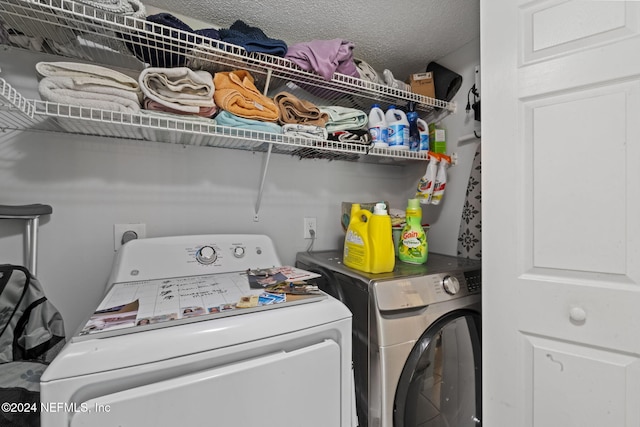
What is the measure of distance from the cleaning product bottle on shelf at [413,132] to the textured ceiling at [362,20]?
453 mm

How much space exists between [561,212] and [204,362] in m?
1.19

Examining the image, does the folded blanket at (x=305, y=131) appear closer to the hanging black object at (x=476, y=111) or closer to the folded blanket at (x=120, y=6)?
the folded blanket at (x=120, y=6)

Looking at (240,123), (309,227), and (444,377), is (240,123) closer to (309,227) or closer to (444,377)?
(309,227)

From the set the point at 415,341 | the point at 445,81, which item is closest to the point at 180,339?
the point at 415,341

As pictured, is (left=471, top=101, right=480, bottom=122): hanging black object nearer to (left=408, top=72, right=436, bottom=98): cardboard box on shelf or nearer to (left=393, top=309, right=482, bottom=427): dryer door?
(left=408, top=72, right=436, bottom=98): cardboard box on shelf

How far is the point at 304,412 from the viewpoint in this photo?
2.56 feet

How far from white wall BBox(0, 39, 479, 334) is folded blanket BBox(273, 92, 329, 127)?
0.34 metres

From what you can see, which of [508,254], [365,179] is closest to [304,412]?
[508,254]

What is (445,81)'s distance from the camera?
1715 mm

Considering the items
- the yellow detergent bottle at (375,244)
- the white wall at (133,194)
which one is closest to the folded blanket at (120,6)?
the white wall at (133,194)

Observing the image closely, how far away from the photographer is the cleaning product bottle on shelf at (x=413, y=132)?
160 centimetres

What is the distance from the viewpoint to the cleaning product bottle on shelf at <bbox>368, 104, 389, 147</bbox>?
59.1 inches

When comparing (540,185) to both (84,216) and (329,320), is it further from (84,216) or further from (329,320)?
(84,216)

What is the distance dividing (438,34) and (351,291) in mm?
1560
